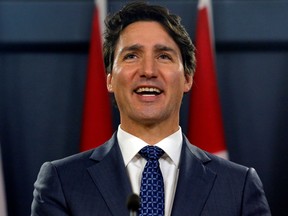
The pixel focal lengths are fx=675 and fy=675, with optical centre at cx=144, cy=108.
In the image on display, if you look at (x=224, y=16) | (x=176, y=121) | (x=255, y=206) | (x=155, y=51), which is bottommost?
(x=255, y=206)

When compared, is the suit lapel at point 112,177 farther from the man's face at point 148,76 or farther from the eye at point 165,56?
the eye at point 165,56

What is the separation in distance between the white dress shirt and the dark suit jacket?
0.02 metres

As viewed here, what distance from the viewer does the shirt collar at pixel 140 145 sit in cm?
142

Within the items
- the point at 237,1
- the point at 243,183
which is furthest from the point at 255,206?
the point at 237,1

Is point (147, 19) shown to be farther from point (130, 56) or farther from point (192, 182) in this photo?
point (192, 182)

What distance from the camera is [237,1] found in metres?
2.50

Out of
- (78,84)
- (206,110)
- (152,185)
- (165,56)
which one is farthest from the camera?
(78,84)

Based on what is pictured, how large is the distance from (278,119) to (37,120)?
35.2 inches

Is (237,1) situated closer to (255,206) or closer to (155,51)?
(155,51)

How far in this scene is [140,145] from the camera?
4.65ft

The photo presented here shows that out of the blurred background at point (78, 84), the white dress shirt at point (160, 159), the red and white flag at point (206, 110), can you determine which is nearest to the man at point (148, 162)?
the white dress shirt at point (160, 159)

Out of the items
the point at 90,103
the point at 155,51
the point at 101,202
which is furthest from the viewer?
the point at 90,103

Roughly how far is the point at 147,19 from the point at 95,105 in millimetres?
920

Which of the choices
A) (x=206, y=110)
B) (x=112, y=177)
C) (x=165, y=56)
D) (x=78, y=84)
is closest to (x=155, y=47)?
(x=165, y=56)
